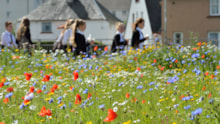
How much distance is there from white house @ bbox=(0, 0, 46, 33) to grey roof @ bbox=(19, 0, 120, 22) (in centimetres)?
893

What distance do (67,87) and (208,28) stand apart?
2548cm

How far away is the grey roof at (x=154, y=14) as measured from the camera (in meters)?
36.5

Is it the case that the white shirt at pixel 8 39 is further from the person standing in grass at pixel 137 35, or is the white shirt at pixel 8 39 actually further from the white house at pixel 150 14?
the white house at pixel 150 14

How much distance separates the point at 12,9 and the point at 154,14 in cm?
2290

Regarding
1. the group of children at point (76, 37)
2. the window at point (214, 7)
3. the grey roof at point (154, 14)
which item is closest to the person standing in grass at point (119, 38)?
the group of children at point (76, 37)

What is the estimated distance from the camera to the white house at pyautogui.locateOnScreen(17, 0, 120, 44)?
42344 millimetres

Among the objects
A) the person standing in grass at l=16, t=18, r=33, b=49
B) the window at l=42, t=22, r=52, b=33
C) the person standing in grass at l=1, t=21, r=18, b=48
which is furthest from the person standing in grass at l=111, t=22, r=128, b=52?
the window at l=42, t=22, r=52, b=33

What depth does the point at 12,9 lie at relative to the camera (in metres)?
52.2

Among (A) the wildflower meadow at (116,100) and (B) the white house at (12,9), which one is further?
(B) the white house at (12,9)

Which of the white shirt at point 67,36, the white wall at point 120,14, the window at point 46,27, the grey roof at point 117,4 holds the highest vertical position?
the grey roof at point 117,4

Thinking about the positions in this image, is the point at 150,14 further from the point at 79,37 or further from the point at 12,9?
the point at 79,37

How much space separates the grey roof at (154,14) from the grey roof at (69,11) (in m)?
6.21

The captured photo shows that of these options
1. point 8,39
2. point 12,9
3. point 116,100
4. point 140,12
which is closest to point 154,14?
point 140,12

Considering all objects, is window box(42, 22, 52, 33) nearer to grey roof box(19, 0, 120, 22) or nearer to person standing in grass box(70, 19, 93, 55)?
grey roof box(19, 0, 120, 22)
